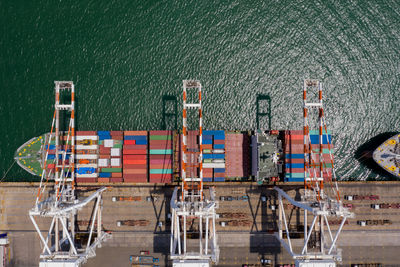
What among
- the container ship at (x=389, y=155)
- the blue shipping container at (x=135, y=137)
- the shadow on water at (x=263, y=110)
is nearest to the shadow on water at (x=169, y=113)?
the blue shipping container at (x=135, y=137)

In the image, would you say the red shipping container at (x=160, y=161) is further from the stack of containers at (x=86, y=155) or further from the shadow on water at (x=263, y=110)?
the shadow on water at (x=263, y=110)

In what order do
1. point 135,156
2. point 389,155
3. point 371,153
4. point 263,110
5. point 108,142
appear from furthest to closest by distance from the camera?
point 263,110 → point 371,153 → point 389,155 → point 108,142 → point 135,156

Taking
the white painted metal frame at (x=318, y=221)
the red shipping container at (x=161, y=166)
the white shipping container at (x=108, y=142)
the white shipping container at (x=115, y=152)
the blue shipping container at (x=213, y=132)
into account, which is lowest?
the white painted metal frame at (x=318, y=221)

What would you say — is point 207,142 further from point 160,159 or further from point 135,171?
point 135,171

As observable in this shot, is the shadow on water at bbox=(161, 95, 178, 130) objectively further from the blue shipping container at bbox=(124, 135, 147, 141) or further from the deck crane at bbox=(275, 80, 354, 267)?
the deck crane at bbox=(275, 80, 354, 267)

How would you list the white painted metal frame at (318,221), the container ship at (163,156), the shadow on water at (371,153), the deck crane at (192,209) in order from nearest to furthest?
the white painted metal frame at (318,221)
the deck crane at (192,209)
the container ship at (163,156)
the shadow on water at (371,153)

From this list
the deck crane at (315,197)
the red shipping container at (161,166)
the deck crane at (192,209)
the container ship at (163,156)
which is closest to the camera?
the deck crane at (192,209)

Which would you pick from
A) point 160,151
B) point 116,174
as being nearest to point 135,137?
point 160,151
